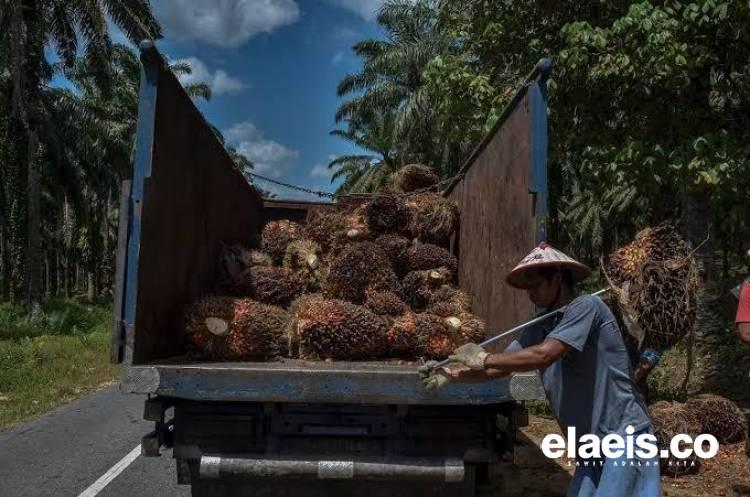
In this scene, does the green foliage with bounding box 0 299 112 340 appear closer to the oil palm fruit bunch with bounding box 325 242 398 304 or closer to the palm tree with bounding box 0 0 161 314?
the palm tree with bounding box 0 0 161 314

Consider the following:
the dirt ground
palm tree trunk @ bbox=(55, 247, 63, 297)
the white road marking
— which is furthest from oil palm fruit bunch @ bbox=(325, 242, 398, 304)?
palm tree trunk @ bbox=(55, 247, 63, 297)

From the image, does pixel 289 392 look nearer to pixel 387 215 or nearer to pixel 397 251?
pixel 397 251

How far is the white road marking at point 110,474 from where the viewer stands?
5.68 metres

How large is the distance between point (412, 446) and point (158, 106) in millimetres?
2396

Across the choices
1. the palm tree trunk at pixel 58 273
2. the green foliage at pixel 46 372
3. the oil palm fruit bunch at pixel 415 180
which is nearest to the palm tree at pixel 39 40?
the green foliage at pixel 46 372

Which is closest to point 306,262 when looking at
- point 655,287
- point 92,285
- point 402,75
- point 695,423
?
point 655,287

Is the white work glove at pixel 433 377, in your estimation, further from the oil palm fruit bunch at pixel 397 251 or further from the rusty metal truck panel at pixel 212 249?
the oil palm fruit bunch at pixel 397 251

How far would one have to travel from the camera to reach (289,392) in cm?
367

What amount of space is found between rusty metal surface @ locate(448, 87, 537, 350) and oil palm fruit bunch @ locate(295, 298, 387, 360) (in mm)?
803

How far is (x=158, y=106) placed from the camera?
4129mm

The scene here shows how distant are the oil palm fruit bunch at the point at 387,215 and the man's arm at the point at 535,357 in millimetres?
3401

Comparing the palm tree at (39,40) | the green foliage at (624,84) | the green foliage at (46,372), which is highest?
the palm tree at (39,40)

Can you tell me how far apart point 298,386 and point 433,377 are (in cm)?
87

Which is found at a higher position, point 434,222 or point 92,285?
point 434,222
